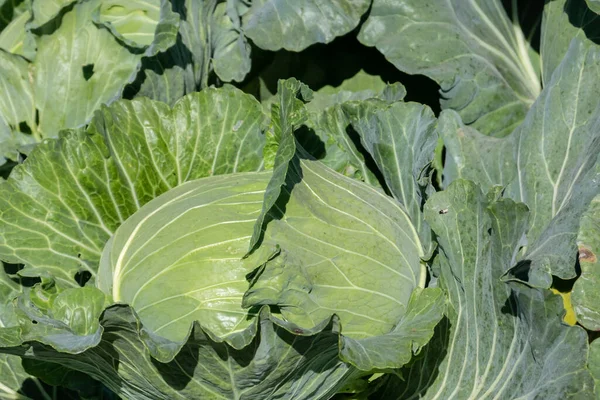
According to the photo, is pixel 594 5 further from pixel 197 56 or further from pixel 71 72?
pixel 71 72

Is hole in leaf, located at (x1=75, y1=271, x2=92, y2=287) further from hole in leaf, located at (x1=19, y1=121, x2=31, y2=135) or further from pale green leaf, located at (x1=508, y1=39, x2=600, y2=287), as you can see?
pale green leaf, located at (x1=508, y1=39, x2=600, y2=287)

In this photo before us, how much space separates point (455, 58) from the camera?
9.61 ft

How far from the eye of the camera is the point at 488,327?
6.88 feet

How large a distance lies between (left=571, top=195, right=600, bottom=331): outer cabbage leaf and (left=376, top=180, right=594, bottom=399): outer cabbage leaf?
0.41 ft

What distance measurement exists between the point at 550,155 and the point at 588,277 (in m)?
0.62

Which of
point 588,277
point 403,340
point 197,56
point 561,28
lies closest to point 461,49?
point 561,28

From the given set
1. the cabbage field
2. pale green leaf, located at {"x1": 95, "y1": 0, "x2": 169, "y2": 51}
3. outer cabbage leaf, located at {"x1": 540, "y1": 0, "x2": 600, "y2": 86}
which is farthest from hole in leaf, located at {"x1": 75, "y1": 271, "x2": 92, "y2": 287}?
outer cabbage leaf, located at {"x1": 540, "y1": 0, "x2": 600, "y2": 86}

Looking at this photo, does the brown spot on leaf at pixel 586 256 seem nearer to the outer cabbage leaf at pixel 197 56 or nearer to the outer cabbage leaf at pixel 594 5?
the outer cabbage leaf at pixel 594 5

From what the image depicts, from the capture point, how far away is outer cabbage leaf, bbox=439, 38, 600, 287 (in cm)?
212

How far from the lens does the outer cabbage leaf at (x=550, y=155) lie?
2.12 metres

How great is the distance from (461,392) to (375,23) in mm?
1505

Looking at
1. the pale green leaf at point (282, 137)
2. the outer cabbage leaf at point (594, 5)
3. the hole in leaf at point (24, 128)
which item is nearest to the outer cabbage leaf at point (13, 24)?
the hole in leaf at point (24, 128)

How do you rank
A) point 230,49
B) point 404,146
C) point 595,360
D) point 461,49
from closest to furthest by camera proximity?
point 595,360, point 404,146, point 461,49, point 230,49

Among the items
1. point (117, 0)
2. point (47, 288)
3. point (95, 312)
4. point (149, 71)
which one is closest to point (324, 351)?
point (95, 312)
